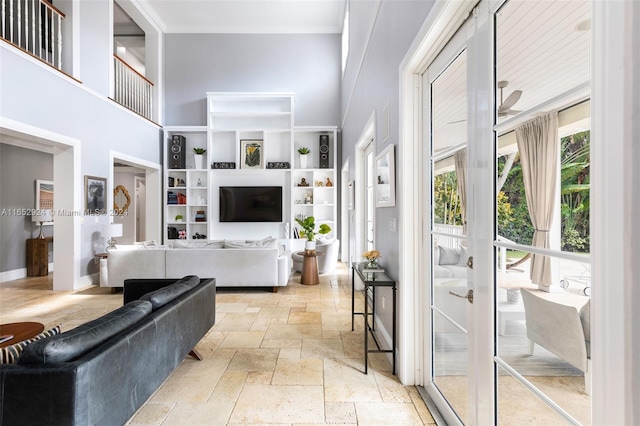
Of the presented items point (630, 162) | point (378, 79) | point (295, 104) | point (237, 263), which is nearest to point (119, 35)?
point (295, 104)

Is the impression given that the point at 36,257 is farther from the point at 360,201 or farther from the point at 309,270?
the point at 360,201

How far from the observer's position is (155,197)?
7391mm

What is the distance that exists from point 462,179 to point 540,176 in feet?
1.88

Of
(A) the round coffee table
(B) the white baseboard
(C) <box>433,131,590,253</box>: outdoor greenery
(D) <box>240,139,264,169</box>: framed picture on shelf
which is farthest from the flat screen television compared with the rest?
(C) <box>433,131,590,253</box>: outdoor greenery

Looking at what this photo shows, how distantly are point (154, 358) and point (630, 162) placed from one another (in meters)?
2.09

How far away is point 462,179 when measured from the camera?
1.61m

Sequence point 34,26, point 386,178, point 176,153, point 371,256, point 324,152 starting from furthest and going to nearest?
1. point 324,152
2. point 176,153
3. point 34,26
4. point 371,256
5. point 386,178

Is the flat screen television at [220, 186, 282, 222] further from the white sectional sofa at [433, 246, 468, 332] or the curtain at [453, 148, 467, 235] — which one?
the curtain at [453, 148, 467, 235]

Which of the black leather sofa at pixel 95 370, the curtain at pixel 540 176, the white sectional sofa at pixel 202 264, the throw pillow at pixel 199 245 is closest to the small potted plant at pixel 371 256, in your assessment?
the black leather sofa at pixel 95 370

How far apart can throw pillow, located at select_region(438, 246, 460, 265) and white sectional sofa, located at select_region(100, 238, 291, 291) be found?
3.13m

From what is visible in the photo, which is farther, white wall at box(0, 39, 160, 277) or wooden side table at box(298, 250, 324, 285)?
wooden side table at box(298, 250, 324, 285)

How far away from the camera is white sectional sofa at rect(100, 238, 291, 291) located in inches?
179

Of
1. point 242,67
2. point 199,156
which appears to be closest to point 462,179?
point 199,156

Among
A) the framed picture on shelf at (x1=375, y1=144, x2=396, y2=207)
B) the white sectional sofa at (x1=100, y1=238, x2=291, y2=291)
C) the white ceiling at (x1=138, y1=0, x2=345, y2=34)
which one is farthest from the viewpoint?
the white ceiling at (x1=138, y1=0, x2=345, y2=34)
